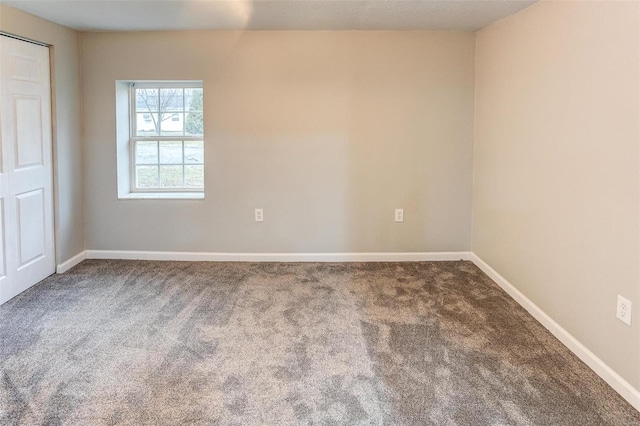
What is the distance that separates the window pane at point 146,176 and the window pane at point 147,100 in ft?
1.85

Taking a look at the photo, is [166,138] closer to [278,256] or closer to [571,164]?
[278,256]

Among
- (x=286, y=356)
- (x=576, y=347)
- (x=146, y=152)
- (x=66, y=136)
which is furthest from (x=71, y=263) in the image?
(x=576, y=347)

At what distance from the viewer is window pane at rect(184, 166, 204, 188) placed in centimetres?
472

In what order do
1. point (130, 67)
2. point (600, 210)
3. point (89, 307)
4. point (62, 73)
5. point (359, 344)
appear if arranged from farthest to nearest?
point (130, 67), point (62, 73), point (89, 307), point (359, 344), point (600, 210)

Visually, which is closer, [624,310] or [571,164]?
[624,310]

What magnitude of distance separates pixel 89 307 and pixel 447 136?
3.24 m

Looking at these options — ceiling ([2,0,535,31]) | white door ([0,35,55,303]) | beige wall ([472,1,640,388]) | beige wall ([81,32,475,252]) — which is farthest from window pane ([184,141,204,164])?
beige wall ([472,1,640,388])

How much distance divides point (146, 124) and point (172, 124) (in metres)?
0.26

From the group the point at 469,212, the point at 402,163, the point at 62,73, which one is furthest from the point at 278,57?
the point at 469,212

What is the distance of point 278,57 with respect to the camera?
4.32m

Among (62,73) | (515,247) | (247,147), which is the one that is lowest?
(515,247)

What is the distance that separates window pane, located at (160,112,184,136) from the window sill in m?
→ 0.57

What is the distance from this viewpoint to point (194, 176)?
4.74 meters

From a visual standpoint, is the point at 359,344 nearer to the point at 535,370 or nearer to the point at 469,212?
the point at 535,370
